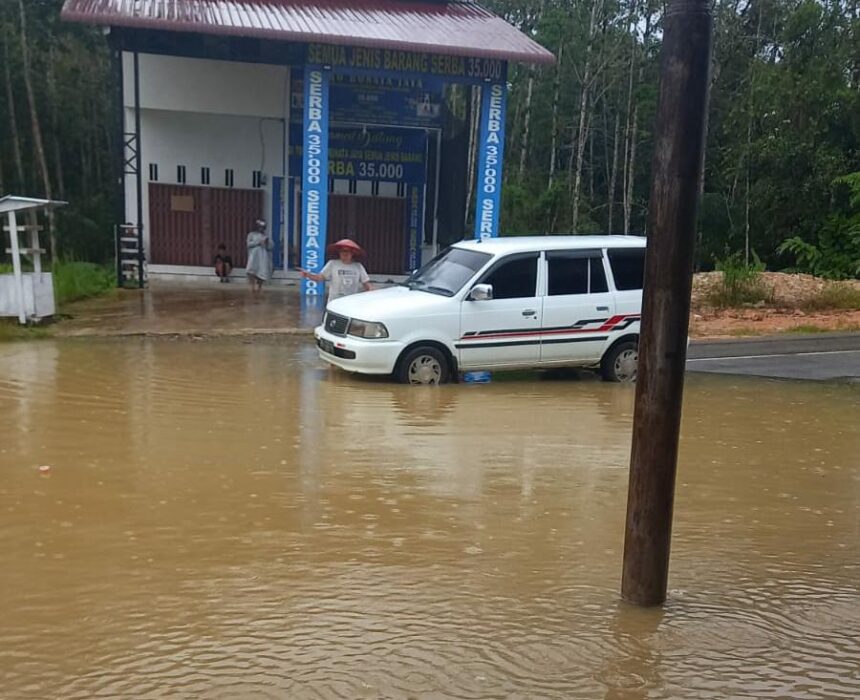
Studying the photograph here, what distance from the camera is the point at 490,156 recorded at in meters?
16.8

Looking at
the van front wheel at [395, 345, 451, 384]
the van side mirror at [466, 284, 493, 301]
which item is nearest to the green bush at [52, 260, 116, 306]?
the van front wheel at [395, 345, 451, 384]

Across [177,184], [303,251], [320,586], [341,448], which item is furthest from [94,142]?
[320,586]

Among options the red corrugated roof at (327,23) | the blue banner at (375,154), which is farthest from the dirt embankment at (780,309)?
the blue banner at (375,154)

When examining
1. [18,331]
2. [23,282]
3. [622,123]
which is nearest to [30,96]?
[23,282]

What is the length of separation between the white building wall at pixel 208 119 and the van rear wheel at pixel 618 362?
11706mm

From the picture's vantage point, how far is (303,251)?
16.2m

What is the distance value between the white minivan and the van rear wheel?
0.01 meters

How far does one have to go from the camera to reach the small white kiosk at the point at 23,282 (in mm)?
12031

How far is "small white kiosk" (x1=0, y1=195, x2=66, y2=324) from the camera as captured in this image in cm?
1203

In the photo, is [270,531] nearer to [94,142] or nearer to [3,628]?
[3,628]

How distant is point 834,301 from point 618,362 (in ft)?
28.4

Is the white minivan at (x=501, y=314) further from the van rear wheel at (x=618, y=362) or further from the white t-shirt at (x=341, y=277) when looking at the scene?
the white t-shirt at (x=341, y=277)

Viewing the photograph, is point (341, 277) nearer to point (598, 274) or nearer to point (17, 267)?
point (598, 274)

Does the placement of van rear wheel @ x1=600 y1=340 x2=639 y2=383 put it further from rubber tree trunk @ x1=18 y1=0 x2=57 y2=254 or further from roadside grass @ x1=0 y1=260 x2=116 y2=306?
rubber tree trunk @ x1=18 y1=0 x2=57 y2=254
